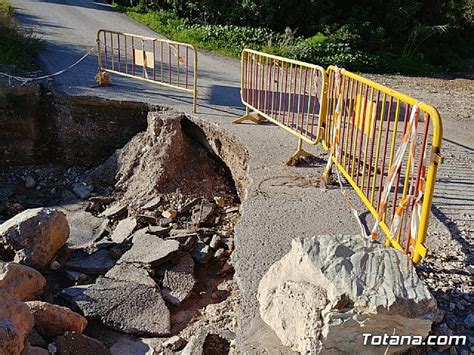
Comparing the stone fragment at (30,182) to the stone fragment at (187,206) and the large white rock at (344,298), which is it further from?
the large white rock at (344,298)

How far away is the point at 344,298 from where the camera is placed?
10.3 ft

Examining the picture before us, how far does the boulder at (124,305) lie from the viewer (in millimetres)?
5184

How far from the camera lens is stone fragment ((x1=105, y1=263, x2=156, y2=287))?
225 inches

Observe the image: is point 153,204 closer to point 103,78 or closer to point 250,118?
point 250,118

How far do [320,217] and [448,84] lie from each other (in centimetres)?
1162

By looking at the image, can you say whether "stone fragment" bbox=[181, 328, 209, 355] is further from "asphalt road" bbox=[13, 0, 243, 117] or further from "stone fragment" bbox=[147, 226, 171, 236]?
"asphalt road" bbox=[13, 0, 243, 117]

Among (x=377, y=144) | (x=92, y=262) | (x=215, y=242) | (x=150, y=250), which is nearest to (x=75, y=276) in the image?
(x=92, y=262)

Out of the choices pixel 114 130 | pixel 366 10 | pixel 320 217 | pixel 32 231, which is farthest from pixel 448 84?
pixel 32 231

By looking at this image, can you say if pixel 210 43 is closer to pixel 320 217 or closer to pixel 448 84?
pixel 448 84

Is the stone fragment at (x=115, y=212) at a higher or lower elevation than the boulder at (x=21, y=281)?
lower

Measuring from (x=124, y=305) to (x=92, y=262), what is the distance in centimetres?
127

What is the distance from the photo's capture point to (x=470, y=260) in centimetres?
463

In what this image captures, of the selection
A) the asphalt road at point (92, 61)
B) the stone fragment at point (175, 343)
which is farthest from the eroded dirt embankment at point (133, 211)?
the asphalt road at point (92, 61)

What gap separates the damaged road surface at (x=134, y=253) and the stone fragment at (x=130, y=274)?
0.04 feet
